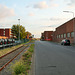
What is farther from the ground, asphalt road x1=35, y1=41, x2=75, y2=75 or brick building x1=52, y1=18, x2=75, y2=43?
brick building x1=52, y1=18, x2=75, y2=43

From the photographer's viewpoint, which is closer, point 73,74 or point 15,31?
point 73,74

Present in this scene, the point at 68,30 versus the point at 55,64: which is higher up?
the point at 68,30

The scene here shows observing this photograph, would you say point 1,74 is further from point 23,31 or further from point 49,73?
point 23,31

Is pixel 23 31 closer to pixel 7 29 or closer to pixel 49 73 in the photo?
pixel 7 29

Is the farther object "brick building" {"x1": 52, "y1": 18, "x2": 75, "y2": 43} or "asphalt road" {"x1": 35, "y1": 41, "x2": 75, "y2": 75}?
"brick building" {"x1": 52, "y1": 18, "x2": 75, "y2": 43}

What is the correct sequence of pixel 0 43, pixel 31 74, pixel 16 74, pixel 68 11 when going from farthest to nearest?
pixel 68 11 → pixel 0 43 → pixel 31 74 → pixel 16 74

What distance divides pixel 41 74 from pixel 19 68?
108cm

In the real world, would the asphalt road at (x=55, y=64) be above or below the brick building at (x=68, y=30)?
below

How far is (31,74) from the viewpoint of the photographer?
17.6 feet

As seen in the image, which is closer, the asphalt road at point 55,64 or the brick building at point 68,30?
the asphalt road at point 55,64

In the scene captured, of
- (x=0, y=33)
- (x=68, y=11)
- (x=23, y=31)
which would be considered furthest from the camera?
(x=0, y=33)

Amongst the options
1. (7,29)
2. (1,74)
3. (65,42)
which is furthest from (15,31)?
(1,74)

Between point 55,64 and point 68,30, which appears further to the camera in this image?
point 68,30

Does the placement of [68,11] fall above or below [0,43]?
above
